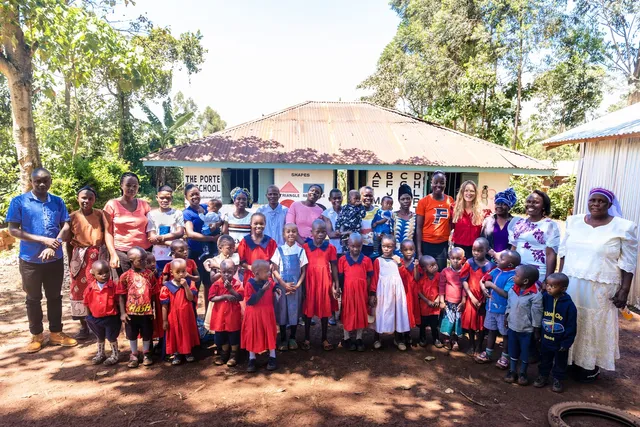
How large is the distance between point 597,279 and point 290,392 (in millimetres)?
2932

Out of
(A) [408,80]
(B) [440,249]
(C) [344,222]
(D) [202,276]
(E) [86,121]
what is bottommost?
(D) [202,276]

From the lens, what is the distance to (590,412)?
3.12 meters

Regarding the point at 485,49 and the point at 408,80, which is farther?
the point at 408,80

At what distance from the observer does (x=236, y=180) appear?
10125 mm

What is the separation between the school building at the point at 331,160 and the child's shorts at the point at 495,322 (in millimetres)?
5715

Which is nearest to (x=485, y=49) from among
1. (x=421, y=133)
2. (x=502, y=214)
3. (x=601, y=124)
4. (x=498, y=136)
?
(x=498, y=136)

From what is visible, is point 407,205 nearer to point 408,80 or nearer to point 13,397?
point 13,397

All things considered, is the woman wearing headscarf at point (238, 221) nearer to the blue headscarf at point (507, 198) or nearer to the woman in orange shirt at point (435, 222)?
the woman in orange shirt at point (435, 222)

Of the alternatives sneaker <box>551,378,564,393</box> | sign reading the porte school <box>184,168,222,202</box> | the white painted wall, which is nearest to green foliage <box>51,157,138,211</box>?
sign reading the porte school <box>184,168,222,202</box>

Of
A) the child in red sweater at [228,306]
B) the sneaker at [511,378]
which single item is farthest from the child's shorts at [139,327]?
the sneaker at [511,378]

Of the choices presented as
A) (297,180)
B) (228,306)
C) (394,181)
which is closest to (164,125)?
(297,180)

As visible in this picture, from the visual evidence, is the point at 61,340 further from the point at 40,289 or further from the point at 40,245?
the point at 40,245

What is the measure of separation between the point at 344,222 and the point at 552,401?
257cm

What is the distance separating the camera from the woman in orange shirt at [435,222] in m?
4.58
